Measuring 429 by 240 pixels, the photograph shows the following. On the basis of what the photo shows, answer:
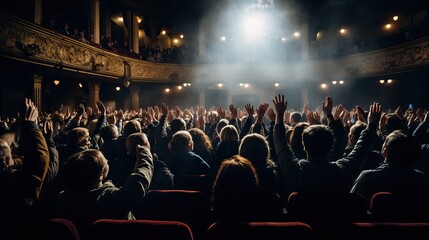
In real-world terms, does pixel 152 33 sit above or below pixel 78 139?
above

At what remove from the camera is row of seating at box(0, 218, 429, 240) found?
1320 millimetres

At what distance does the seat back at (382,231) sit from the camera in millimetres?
1306

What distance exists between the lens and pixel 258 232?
1.33m

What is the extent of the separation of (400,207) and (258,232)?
121 centimetres

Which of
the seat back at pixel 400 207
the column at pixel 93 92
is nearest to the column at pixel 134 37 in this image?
the column at pixel 93 92

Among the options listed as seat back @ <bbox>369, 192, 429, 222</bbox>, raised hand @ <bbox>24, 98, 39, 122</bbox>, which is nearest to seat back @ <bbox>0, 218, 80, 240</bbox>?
raised hand @ <bbox>24, 98, 39, 122</bbox>

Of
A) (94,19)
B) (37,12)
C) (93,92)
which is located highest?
(94,19)

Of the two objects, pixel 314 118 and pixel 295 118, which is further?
pixel 295 118

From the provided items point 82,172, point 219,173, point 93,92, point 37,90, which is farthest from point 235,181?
point 93,92

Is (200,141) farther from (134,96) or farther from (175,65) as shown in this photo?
(134,96)

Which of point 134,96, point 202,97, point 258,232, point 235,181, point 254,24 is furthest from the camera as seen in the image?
point 254,24

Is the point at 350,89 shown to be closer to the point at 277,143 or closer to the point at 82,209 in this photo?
the point at 277,143

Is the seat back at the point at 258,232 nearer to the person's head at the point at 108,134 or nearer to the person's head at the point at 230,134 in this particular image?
the person's head at the point at 230,134

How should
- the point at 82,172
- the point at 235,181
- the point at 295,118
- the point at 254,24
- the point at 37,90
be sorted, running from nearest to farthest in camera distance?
1. the point at 235,181
2. the point at 82,172
3. the point at 295,118
4. the point at 37,90
5. the point at 254,24
